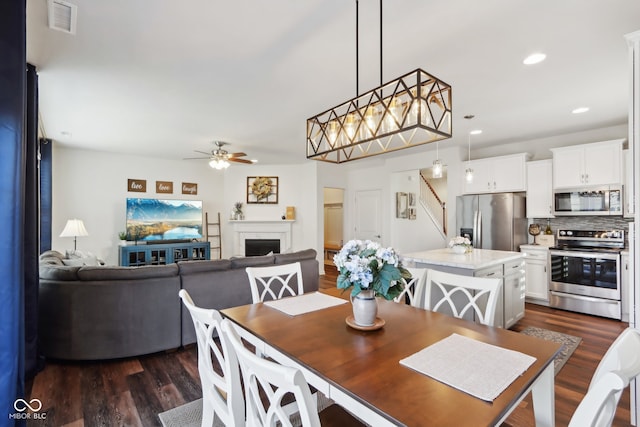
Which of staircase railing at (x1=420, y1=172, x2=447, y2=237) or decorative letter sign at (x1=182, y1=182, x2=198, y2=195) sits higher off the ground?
decorative letter sign at (x1=182, y1=182, x2=198, y2=195)

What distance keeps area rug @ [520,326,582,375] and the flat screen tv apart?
644 centimetres

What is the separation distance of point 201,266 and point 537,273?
4739mm

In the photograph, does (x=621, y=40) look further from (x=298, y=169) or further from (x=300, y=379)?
(x=298, y=169)

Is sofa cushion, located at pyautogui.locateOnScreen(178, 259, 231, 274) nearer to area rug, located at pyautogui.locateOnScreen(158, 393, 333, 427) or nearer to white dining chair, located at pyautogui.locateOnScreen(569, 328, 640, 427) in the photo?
area rug, located at pyautogui.locateOnScreen(158, 393, 333, 427)

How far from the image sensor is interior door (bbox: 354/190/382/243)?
23.6 ft

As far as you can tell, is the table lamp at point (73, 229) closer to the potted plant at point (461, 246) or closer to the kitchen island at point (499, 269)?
the kitchen island at point (499, 269)

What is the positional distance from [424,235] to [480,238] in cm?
135

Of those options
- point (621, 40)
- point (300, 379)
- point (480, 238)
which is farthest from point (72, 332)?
point (480, 238)

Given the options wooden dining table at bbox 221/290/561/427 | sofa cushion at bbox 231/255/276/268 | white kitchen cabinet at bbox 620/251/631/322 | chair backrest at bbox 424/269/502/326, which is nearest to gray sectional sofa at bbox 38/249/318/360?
sofa cushion at bbox 231/255/276/268

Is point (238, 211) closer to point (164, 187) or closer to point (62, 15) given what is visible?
point (164, 187)

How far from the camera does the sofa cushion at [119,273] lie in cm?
286

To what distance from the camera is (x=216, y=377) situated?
142 centimetres

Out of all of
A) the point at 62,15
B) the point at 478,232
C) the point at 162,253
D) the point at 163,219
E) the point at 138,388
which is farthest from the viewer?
the point at 163,219

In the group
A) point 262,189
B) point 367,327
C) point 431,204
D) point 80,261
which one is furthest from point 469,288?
point 262,189
